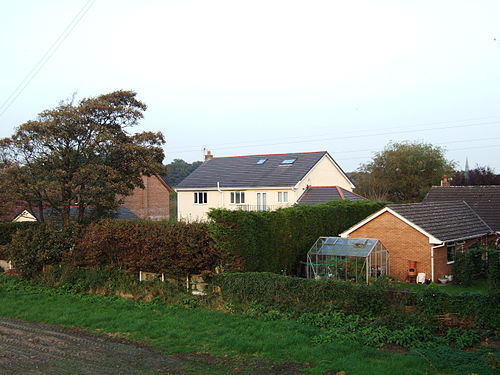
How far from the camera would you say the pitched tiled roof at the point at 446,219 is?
2556 cm

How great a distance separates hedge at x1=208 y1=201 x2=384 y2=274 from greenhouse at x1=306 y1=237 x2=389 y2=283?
0.71m

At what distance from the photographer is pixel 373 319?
1235 centimetres

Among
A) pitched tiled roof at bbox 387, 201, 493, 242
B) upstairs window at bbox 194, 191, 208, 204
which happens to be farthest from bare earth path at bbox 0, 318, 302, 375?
upstairs window at bbox 194, 191, 208, 204

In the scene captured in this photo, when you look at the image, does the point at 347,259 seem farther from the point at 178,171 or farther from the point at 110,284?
the point at 178,171

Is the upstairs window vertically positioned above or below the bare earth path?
above

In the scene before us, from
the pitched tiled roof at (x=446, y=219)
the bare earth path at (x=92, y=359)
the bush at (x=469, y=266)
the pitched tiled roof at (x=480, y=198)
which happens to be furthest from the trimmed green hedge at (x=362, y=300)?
the pitched tiled roof at (x=480, y=198)

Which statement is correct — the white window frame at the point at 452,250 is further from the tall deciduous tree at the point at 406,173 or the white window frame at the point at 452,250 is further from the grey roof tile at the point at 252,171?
the tall deciduous tree at the point at 406,173

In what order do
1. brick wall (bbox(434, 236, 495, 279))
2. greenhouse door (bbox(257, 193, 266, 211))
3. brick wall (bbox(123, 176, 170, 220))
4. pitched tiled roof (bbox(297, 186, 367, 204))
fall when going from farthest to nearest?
brick wall (bbox(123, 176, 170, 220))
greenhouse door (bbox(257, 193, 266, 211))
pitched tiled roof (bbox(297, 186, 367, 204))
brick wall (bbox(434, 236, 495, 279))

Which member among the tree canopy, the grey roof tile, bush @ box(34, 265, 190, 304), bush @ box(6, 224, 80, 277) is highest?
the tree canopy

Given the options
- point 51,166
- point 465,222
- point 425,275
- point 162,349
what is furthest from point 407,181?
point 162,349

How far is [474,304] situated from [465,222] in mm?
18352

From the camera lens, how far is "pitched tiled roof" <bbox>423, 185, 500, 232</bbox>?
104 feet

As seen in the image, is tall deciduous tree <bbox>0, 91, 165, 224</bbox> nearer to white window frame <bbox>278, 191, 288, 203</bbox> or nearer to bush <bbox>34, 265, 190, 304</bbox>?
bush <bbox>34, 265, 190, 304</bbox>

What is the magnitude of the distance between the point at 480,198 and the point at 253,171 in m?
20.1
